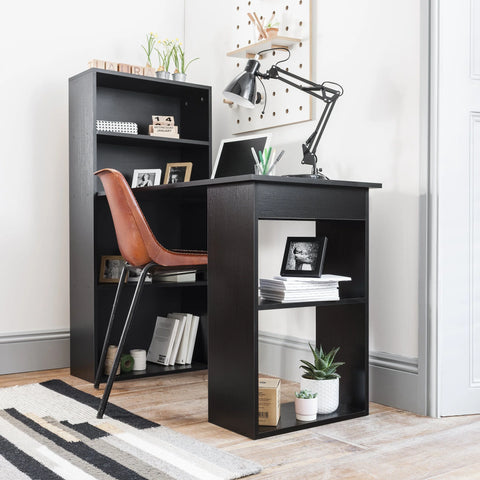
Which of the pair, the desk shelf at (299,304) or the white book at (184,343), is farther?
the white book at (184,343)

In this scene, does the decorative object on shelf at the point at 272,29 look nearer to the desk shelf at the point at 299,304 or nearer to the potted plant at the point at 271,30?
the potted plant at the point at 271,30

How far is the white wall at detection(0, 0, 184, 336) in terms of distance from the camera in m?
2.96

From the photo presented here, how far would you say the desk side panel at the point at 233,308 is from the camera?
1.92 m

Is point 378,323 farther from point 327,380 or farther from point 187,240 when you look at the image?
point 187,240

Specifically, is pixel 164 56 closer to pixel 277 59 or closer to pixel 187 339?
pixel 277 59

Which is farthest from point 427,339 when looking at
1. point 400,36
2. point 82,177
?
point 82,177

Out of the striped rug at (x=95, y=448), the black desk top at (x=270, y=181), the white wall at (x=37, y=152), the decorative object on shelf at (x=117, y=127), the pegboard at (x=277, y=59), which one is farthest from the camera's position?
the white wall at (x=37, y=152)

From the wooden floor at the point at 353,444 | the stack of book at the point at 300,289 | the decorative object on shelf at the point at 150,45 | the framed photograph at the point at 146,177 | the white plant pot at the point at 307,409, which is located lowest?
the wooden floor at the point at 353,444

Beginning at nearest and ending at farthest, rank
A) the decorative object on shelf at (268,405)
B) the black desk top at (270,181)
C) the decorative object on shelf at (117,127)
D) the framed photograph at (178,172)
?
1. the black desk top at (270,181)
2. the decorative object on shelf at (268,405)
3. the decorative object on shelf at (117,127)
4. the framed photograph at (178,172)

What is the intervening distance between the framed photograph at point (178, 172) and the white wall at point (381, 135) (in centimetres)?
57

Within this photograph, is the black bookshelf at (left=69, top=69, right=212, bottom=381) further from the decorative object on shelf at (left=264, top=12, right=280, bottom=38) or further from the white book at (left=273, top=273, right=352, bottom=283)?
the white book at (left=273, top=273, right=352, bottom=283)

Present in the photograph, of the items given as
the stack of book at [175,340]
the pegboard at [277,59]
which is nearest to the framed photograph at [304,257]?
the pegboard at [277,59]

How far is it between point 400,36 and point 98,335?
1.84m

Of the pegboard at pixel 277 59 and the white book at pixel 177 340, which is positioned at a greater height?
the pegboard at pixel 277 59
